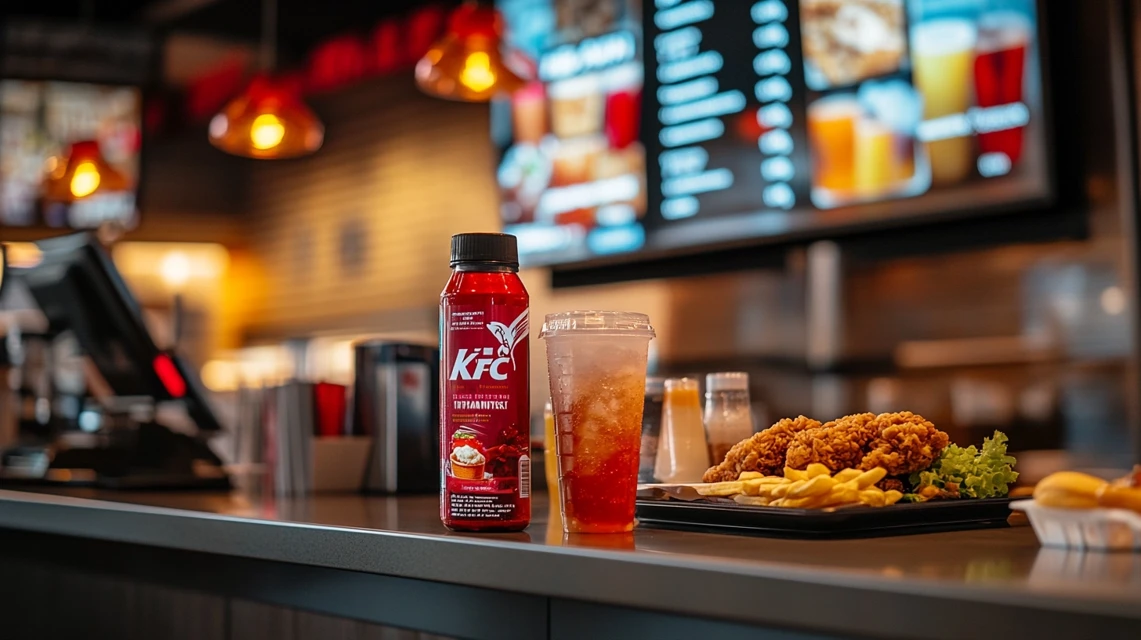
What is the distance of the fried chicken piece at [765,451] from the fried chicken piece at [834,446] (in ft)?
0.12

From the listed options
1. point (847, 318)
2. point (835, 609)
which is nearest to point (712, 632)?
point (835, 609)

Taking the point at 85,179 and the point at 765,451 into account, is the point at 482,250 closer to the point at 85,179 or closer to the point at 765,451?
the point at 765,451

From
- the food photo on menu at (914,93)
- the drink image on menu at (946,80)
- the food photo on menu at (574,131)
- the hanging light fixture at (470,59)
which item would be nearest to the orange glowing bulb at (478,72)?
the hanging light fixture at (470,59)

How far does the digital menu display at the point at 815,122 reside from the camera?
3.16 meters

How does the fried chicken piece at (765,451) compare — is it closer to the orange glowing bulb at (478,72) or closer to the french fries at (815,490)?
the french fries at (815,490)

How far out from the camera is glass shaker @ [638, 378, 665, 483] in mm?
1521

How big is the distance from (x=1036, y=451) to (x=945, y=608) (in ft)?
9.03

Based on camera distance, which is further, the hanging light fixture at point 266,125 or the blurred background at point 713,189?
the hanging light fixture at point 266,125

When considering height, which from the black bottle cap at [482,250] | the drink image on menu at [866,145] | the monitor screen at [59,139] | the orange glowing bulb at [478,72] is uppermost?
the monitor screen at [59,139]

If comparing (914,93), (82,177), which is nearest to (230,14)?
(82,177)

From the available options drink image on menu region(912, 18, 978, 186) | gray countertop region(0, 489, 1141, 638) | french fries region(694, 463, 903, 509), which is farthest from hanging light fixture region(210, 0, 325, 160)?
french fries region(694, 463, 903, 509)

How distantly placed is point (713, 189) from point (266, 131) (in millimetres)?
1516

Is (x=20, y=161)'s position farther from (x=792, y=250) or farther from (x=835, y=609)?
(x=835, y=609)

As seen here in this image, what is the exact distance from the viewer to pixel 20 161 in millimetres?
5965
